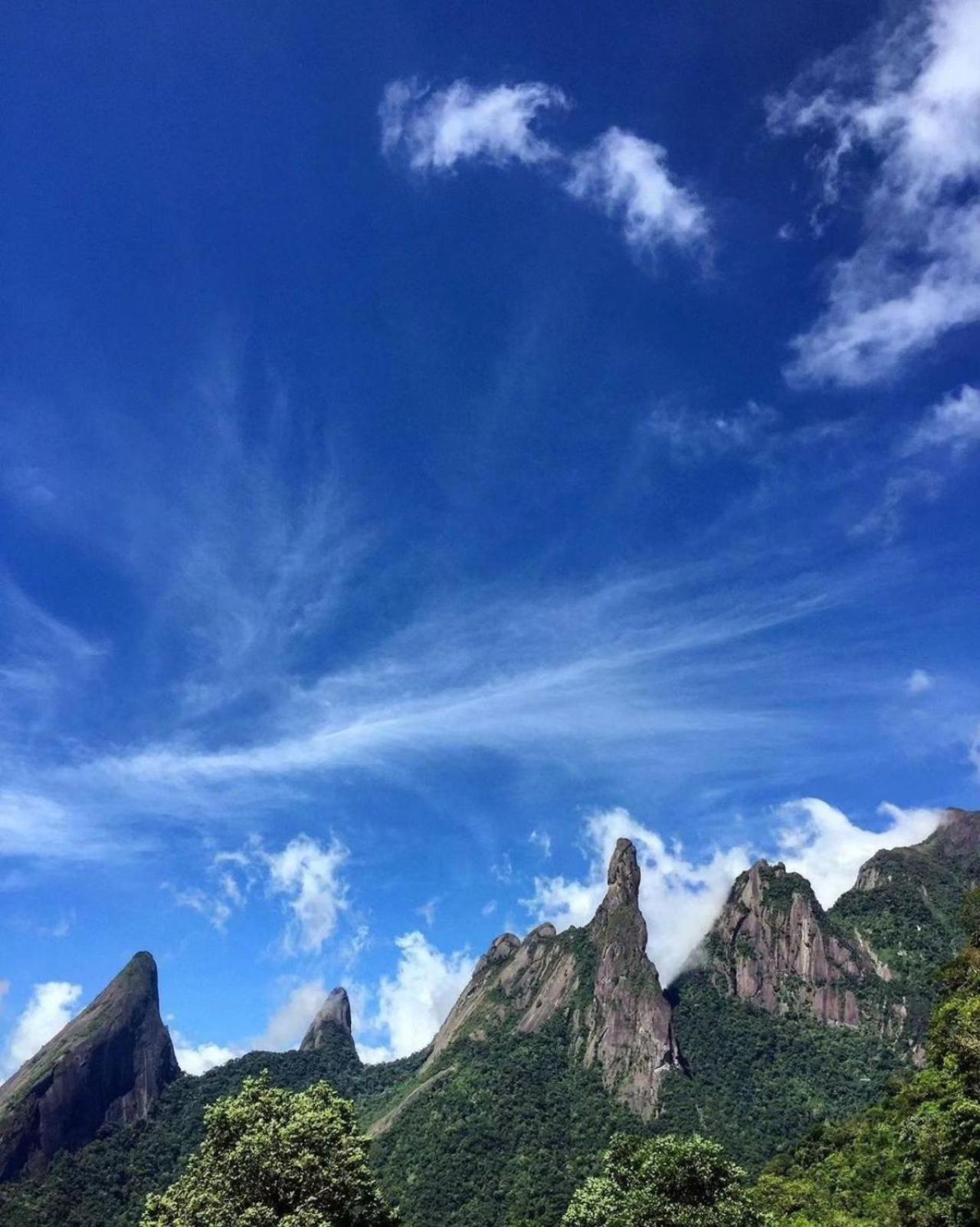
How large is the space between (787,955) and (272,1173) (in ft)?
600

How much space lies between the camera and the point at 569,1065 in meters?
153

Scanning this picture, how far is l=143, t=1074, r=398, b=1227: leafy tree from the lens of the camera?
23141mm

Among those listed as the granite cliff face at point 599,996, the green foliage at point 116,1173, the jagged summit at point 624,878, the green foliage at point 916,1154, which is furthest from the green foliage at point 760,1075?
the green foliage at point 116,1173

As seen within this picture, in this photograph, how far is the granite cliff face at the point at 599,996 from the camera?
482ft

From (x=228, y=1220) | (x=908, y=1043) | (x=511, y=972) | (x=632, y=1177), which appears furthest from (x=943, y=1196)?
(x=511, y=972)

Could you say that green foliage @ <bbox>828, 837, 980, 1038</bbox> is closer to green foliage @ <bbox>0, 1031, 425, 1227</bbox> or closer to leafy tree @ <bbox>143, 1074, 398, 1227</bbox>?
green foliage @ <bbox>0, 1031, 425, 1227</bbox>

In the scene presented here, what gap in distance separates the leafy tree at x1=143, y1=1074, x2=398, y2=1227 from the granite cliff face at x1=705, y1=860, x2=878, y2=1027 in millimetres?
171990

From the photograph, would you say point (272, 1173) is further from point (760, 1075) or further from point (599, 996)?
point (760, 1075)

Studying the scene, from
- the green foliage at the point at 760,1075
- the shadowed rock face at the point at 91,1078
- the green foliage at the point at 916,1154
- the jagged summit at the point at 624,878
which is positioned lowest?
the green foliage at the point at 916,1154

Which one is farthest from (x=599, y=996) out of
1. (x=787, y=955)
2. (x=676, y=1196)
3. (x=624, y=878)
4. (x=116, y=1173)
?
(x=676, y=1196)

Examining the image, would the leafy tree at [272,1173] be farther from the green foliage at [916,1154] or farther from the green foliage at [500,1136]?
the green foliage at [500,1136]

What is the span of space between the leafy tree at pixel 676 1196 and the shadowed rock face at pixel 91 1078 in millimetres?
152538

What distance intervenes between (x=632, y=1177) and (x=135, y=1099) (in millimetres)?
178740

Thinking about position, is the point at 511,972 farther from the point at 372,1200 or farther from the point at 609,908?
the point at 372,1200
